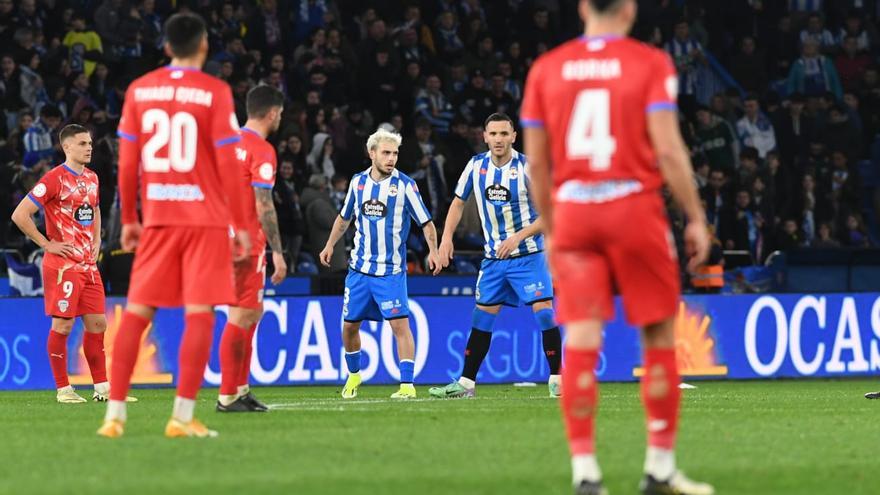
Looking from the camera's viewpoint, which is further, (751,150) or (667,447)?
(751,150)

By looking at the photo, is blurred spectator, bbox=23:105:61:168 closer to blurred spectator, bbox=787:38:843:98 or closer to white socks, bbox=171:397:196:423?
white socks, bbox=171:397:196:423

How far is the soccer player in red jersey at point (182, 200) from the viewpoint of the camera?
29.5ft

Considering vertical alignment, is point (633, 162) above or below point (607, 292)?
above

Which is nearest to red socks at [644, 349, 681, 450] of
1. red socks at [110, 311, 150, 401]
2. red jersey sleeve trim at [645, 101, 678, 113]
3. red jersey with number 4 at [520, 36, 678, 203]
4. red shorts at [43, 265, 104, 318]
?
red jersey with number 4 at [520, 36, 678, 203]

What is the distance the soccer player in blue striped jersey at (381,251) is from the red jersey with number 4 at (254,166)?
3.20 metres

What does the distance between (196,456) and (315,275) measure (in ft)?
34.7

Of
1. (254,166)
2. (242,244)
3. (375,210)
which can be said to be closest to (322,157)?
(375,210)

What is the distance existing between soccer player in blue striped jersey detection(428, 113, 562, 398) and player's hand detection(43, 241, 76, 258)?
331cm

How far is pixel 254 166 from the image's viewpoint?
36.4ft

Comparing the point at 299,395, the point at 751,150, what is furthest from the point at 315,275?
the point at 751,150

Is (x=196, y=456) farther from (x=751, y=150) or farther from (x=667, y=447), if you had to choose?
(x=751, y=150)

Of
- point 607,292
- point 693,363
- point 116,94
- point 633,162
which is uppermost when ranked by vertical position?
point 116,94

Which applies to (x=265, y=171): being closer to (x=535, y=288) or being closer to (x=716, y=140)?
(x=535, y=288)

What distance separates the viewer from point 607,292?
6.89 meters
